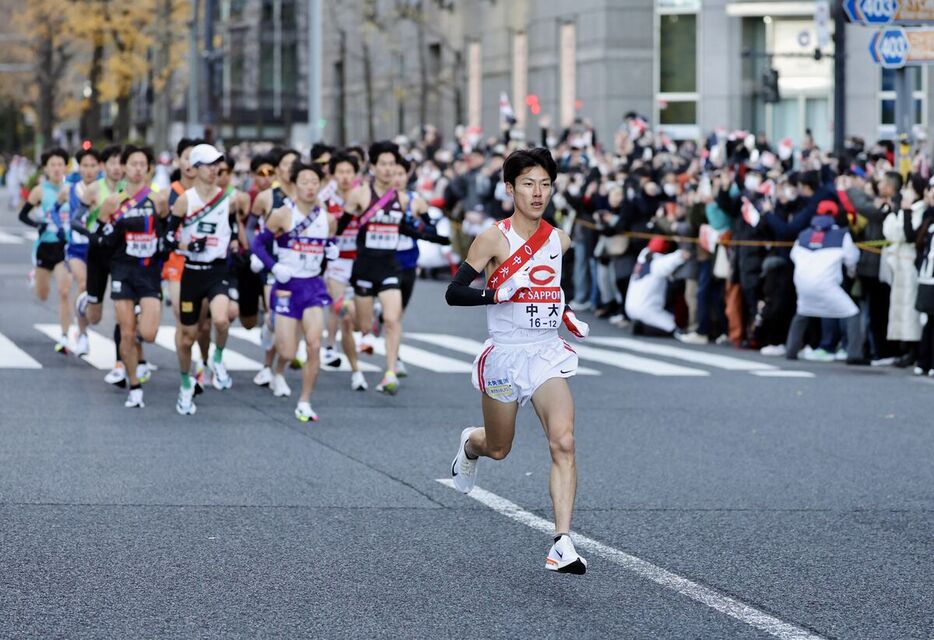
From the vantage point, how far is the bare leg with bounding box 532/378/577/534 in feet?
25.5

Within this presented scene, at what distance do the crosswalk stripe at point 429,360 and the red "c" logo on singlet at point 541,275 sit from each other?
860 centimetres

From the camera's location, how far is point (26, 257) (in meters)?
33.5

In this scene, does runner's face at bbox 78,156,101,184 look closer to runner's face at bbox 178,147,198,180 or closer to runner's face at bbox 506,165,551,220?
runner's face at bbox 178,147,198,180

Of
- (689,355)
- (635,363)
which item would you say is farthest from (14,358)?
(689,355)

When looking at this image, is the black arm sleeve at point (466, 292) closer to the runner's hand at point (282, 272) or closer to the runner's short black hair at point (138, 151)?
the runner's hand at point (282, 272)

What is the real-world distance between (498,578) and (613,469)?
3438 millimetres

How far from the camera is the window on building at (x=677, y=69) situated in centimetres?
4784

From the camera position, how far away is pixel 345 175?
15219mm

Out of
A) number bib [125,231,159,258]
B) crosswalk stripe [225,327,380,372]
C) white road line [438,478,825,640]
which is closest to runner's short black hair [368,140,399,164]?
crosswalk stripe [225,327,380,372]

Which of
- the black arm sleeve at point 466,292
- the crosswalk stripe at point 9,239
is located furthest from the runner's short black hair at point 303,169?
the crosswalk stripe at point 9,239

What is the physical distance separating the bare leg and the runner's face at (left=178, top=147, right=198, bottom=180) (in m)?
6.15

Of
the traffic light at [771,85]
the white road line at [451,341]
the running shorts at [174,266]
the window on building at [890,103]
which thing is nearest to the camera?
the running shorts at [174,266]

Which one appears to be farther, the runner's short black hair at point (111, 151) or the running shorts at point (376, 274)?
the runner's short black hair at point (111, 151)

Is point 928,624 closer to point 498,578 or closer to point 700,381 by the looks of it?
point 498,578
